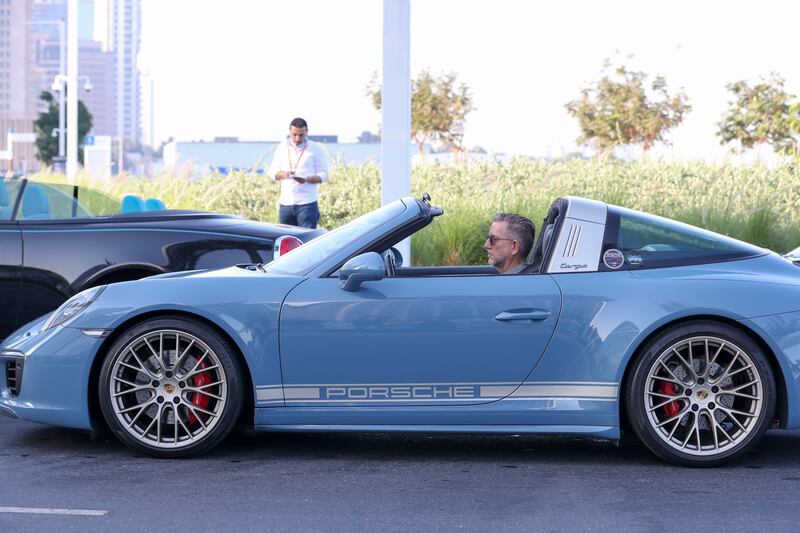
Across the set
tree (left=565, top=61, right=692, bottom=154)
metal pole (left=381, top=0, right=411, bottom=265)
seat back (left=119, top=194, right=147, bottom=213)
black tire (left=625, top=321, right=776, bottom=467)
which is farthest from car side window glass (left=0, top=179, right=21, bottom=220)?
tree (left=565, top=61, right=692, bottom=154)

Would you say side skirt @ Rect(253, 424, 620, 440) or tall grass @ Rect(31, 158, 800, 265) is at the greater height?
tall grass @ Rect(31, 158, 800, 265)

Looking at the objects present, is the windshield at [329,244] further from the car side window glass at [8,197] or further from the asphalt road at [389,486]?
the car side window glass at [8,197]

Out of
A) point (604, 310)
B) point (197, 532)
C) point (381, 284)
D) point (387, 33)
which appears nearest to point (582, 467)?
point (604, 310)

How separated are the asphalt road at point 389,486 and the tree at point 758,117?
2462cm

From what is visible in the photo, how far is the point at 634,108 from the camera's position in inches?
1072

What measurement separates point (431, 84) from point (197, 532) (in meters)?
24.9

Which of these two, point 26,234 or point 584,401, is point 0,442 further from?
point 584,401

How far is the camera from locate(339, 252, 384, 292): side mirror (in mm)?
5363

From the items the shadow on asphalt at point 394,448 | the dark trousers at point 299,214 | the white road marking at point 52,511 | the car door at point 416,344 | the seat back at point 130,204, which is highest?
the seat back at point 130,204

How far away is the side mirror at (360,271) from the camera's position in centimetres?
536

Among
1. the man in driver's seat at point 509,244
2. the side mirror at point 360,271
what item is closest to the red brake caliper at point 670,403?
the man in driver's seat at point 509,244

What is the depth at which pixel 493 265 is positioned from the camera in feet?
20.8

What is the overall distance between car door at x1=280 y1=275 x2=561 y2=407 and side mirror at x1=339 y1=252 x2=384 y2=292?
0.06 metres

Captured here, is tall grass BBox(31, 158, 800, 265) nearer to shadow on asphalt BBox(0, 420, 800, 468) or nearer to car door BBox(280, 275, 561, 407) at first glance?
A: shadow on asphalt BBox(0, 420, 800, 468)
